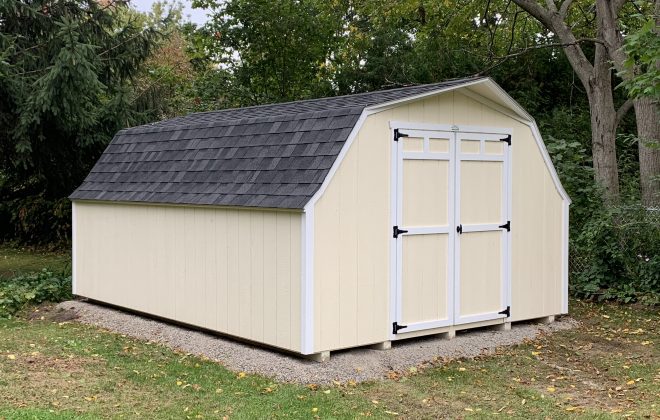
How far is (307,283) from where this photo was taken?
6781mm

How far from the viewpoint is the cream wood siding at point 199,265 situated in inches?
279

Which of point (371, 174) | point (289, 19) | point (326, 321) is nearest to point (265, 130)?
point (371, 174)

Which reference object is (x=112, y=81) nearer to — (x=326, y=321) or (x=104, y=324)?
(x=104, y=324)

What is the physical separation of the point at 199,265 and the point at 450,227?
2.60 meters

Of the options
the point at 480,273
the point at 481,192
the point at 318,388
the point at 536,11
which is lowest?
the point at 318,388

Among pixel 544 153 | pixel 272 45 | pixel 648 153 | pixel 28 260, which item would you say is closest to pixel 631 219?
pixel 648 153

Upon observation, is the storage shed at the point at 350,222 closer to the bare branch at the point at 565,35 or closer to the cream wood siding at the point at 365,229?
the cream wood siding at the point at 365,229

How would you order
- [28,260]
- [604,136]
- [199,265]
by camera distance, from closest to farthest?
[199,265] → [604,136] → [28,260]

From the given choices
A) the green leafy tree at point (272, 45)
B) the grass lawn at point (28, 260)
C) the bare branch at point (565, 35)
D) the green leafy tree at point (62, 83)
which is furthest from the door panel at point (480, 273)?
the green leafy tree at point (272, 45)

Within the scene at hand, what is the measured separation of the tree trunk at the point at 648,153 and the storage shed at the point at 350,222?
11.9 ft

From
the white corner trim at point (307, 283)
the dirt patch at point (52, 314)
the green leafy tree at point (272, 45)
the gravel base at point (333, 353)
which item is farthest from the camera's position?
the green leafy tree at point (272, 45)

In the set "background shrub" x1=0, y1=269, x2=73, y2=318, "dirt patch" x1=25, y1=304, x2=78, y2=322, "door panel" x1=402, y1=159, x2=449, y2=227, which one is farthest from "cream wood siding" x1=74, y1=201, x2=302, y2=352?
"door panel" x1=402, y1=159, x2=449, y2=227

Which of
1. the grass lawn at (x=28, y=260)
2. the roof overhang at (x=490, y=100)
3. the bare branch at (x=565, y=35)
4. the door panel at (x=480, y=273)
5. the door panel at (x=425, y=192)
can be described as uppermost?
the bare branch at (x=565, y=35)

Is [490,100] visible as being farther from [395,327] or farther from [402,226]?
[395,327]
